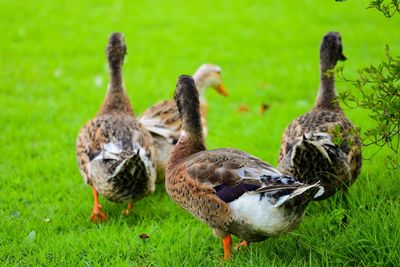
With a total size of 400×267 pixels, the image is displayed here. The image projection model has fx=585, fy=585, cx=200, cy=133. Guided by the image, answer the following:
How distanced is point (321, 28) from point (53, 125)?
6.12 metres

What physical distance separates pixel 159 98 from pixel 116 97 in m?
2.51

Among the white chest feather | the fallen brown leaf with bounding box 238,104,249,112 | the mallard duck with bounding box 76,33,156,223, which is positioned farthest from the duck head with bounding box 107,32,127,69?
the white chest feather

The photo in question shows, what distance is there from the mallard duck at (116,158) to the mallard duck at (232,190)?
42cm

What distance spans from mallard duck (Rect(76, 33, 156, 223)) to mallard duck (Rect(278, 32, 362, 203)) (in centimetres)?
113

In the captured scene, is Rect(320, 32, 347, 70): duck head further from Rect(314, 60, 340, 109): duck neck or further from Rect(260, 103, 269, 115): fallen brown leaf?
Rect(260, 103, 269, 115): fallen brown leaf

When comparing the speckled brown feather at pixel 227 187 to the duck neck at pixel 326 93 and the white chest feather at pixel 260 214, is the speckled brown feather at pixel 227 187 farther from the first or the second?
the duck neck at pixel 326 93

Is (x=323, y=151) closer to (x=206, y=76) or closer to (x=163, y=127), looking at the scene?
(x=163, y=127)

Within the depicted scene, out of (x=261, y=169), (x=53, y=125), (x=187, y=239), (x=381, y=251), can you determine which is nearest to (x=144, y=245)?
(x=187, y=239)

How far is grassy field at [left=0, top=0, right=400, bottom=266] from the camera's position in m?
4.12

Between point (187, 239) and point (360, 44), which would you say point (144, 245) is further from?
point (360, 44)

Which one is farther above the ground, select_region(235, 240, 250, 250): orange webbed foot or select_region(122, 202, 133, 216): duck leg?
select_region(235, 240, 250, 250): orange webbed foot

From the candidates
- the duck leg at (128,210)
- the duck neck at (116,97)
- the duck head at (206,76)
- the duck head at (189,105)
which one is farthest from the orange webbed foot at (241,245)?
the duck head at (206,76)

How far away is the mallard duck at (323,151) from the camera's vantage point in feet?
13.7

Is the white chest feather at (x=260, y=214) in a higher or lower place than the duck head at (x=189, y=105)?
lower
